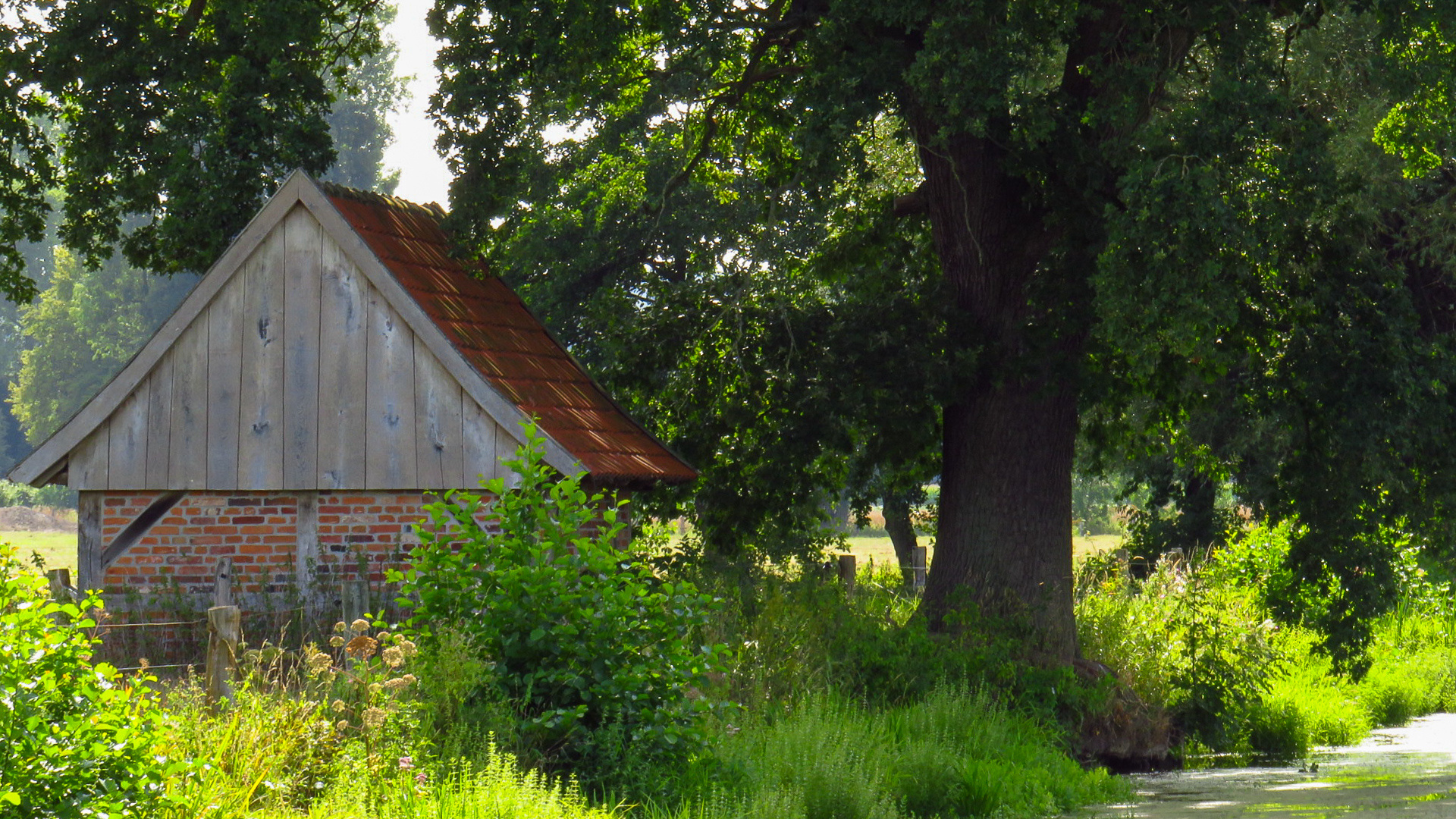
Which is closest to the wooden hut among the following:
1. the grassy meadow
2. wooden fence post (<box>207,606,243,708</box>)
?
the grassy meadow

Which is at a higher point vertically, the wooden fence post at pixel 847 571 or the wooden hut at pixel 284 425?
the wooden hut at pixel 284 425

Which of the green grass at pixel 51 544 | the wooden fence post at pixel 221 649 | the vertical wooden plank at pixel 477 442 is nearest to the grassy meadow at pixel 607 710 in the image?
the wooden fence post at pixel 221 649

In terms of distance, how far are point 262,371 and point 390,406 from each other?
1204 millimetres

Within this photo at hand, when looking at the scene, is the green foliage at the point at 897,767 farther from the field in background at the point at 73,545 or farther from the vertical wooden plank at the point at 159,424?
the field in background at the point at 73,545

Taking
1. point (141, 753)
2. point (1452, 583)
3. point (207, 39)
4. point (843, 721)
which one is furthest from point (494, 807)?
point (1452, 583)

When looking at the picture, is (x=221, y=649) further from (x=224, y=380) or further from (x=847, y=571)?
(x=847, y=571)

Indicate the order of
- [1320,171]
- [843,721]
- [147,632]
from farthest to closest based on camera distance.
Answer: [147,632] → [1320,171] → [843,721]

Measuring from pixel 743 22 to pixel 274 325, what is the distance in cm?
503

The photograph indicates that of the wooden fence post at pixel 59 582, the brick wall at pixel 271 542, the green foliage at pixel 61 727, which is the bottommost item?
the green foliage at pixel 61 727

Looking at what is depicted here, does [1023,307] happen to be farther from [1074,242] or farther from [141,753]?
[141,753]

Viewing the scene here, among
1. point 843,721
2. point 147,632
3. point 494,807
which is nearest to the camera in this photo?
point 494,807

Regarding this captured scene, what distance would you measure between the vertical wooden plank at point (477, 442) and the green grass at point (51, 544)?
30.3m

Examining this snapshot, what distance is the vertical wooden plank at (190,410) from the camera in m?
12.5

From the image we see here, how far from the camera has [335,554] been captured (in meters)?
12.4
